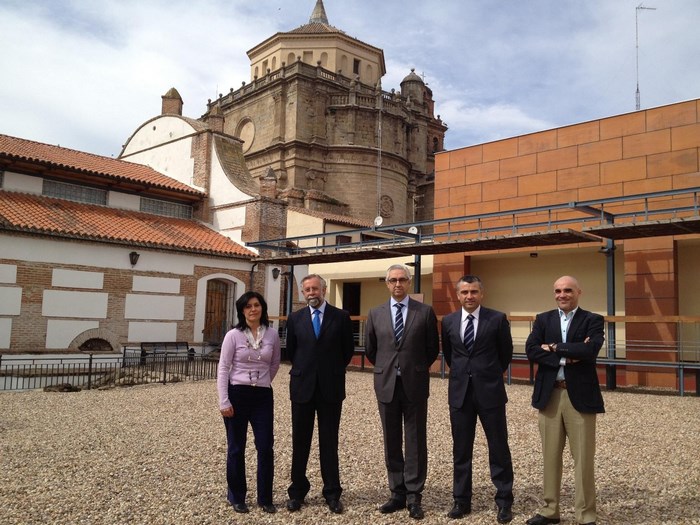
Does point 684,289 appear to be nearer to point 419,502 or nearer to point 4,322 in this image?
point 419,502

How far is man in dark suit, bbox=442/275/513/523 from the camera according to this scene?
4.39 m

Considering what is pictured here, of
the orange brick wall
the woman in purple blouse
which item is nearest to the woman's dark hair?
the woman in purple blouse

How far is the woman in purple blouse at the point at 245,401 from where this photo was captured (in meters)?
4.56

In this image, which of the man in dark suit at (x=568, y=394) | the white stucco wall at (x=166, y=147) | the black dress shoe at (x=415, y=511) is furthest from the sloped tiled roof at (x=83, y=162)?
the man in dark suit at (x=568, y=394)

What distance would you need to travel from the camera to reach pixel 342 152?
34.6 m

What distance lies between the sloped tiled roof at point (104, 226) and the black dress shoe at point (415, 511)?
1466 centimetres

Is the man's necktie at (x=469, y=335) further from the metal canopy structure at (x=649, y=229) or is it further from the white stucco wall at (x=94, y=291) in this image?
the white stucco wall at (x=94, y=291)

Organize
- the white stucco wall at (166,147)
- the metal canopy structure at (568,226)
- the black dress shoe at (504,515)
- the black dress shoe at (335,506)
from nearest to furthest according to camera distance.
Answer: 1. the black dress shoe at (504,515)
2. the black dress shoe at (335,506)
3. the metal canopy structure at (568,226)
4. the white stucco wall at (166,147)

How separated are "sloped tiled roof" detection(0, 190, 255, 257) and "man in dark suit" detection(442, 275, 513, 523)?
1466 centimetres

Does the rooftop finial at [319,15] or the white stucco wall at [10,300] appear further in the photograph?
the rooftop finial at [319,15]

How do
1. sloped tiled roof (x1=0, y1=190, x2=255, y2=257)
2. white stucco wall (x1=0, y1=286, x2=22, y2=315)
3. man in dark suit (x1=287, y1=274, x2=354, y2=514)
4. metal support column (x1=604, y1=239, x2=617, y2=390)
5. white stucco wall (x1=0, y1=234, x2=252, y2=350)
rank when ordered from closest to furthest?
man in dark suit (x1=287, y1=274, x2=354, y2=514), metal support column (x1=604, y1=239, x2=617, y2=390), white stucco wall (x1=0, y1=286, x2=22, y2=315), white stucco wall (x1=0, y1=234, x2=252, y2=350), sloped tiled roof (x1=0, y1=190, x2=255, y2=257)

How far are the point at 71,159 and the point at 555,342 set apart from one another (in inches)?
795

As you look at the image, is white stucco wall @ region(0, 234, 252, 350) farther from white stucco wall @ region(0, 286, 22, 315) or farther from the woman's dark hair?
the woman's dark hair

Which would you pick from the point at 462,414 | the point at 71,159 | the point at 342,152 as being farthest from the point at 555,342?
the point at 342,152
